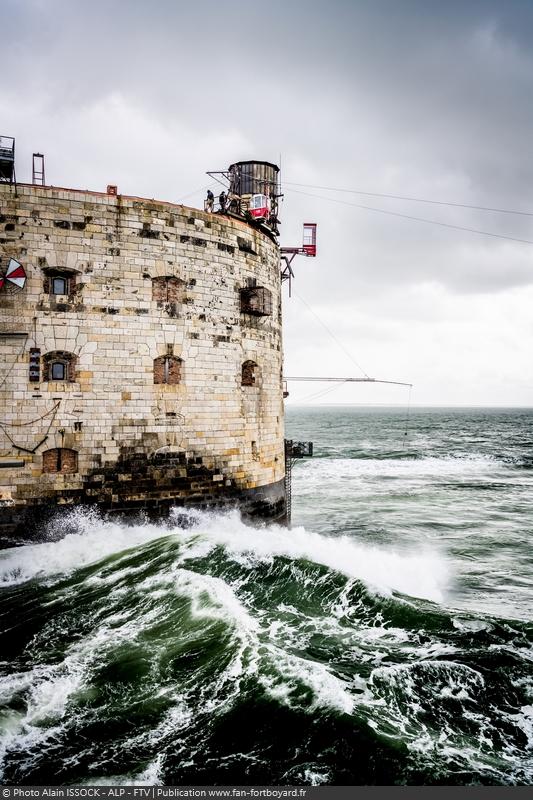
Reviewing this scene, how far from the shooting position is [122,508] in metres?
13.5

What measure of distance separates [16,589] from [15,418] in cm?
422

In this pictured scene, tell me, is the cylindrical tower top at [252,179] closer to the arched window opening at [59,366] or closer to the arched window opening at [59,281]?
the arched window opening at [59,281]

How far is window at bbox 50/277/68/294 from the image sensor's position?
512 inches

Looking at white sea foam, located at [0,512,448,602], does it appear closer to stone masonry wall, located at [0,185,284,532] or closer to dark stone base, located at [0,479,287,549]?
dark stone base, located at [0,479,287,549]

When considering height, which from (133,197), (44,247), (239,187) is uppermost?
(239,187)

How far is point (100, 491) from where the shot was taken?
1327cm

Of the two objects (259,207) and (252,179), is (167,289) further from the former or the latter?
(252,179)

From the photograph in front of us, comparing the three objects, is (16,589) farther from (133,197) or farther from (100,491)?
(133,197)

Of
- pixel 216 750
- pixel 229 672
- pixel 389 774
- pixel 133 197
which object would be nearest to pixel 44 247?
pixel 133 197

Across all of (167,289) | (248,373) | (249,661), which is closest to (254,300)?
(248,373)

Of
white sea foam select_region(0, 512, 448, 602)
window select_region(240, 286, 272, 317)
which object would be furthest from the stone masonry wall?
white sea foam select_region(0, 512, 448, 602)

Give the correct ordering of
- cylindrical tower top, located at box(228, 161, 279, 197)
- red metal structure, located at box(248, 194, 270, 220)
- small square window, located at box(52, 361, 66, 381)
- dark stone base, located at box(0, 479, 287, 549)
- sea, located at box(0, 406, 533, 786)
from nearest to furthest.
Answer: sea, located at box(0, 406, 533, 786) < dark stone base, located at box(0, 479, 287, 549) < small square window, located at box(52, 361, 66, 381) < red metal structure, located at box(248, 194, 270, 220) < cylindrical tower top, located at box(228, 161, 279, 197)

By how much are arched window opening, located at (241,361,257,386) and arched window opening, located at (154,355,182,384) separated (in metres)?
2.46

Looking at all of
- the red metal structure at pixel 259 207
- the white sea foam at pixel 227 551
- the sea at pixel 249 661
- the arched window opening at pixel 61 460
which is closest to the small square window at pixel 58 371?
the arched window opening at pixel 61 460
